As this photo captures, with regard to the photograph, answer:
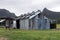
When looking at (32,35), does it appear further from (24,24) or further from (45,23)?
(24,24)

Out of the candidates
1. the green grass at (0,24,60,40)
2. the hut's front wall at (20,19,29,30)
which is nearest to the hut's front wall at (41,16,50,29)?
the hut's front wall at (20,19,29,30)

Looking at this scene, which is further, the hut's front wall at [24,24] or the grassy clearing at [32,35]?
the hut's front wall at [24,24]

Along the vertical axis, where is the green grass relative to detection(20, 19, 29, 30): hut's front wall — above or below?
below

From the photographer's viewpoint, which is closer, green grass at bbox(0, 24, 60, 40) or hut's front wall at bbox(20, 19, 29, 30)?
green grass at bbox(0, 24, 60, 40)

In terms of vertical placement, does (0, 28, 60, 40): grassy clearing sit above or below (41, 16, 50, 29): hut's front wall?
below

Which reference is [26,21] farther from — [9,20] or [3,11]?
[3,11]

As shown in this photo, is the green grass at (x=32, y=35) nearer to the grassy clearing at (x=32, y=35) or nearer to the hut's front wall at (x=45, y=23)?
the grassy clearing at (x=32, y=35)

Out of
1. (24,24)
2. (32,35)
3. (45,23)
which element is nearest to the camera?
(32,35)

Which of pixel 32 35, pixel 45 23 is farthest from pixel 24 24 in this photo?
pixel 32 35

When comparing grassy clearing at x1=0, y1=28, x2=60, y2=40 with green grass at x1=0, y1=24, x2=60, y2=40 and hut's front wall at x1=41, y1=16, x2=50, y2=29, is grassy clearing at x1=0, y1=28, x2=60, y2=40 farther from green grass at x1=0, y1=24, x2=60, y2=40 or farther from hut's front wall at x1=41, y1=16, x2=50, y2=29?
hut's front wall at x1=41, y1=16, x2=50, y2=29

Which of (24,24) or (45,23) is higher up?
(45,23)

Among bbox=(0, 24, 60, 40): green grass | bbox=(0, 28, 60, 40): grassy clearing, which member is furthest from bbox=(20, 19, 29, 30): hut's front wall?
bbox=(0, 28, 60, 40): grassy clearing

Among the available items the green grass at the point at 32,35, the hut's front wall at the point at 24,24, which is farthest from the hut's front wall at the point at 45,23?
the green grass at the point at 32,35

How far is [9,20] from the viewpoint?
62594 millimetres
